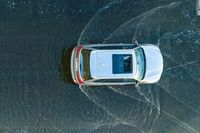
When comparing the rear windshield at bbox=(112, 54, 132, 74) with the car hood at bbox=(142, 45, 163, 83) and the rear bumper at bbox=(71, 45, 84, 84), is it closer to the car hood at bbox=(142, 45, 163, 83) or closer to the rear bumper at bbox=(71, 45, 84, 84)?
the car hood at bbox=(142, 45, 163, 83)

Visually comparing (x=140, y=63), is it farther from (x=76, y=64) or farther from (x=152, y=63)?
(x=76, y=64)

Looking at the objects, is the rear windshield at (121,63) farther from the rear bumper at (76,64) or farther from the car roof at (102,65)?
the rear bumper at (76,64)

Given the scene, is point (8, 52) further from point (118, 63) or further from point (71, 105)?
point (118, 63)

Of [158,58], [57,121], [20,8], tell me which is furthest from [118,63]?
[20,8]

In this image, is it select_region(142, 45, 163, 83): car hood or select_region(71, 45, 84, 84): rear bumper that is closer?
select_region(71, 45, 84, 84): rear bumper

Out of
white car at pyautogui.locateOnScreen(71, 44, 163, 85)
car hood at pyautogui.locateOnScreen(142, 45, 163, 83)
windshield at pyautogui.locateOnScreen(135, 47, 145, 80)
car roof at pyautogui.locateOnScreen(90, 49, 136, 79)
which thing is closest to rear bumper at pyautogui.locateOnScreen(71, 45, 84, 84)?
white car at pyautogui.locateOnScreen(71, 44, 163, 85)

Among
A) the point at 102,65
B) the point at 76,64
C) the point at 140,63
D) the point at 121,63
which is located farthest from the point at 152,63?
the point at 76,64

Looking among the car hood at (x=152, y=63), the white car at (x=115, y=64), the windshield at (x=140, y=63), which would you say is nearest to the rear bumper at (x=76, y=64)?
the white car at (x=115, y=64)
